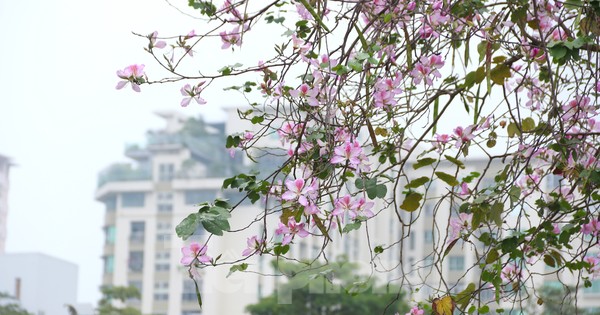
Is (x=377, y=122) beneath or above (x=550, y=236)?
above

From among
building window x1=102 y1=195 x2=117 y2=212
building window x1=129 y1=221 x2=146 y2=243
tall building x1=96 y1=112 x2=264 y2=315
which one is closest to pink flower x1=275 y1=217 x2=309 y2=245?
tall building x1=96 y1=112 x2=264 y2=315

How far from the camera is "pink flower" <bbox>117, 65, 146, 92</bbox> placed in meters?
1.51

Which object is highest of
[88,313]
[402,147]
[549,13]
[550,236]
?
[88,313]

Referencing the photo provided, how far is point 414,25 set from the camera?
1700 mm

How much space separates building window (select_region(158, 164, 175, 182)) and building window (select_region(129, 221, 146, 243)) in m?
1.31

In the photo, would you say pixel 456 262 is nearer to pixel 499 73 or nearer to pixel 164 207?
pixel 164 207

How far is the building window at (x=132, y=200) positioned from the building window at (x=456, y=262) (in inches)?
410

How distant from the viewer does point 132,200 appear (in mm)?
31203

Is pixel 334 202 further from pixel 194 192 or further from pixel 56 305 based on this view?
pixel 194 192

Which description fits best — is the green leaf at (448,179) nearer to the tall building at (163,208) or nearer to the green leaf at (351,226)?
the green leaf at (351,226)

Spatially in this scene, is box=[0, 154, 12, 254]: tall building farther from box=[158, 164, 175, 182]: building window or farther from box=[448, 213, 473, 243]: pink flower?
box=[448, 213, 473, 243]: pink flower

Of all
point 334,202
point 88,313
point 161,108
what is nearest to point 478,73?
point 334,202

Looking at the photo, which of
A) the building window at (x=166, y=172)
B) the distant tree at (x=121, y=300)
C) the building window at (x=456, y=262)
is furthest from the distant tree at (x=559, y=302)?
the building window at (x=166, y=172)

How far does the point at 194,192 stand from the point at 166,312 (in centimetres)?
382
